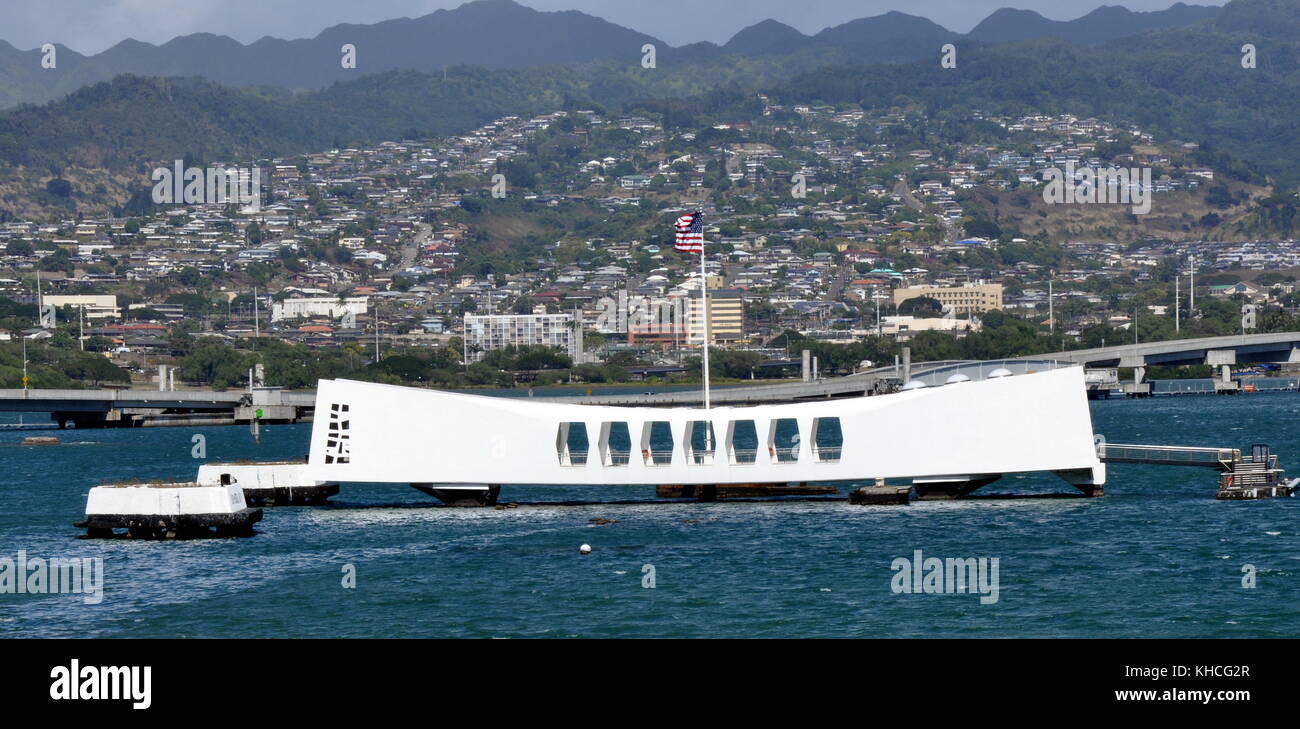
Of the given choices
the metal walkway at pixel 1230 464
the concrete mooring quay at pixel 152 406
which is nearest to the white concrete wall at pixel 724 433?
the metal walkway at pixel 1230 464

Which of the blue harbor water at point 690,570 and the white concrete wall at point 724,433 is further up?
the white concrete wall at point 724,433

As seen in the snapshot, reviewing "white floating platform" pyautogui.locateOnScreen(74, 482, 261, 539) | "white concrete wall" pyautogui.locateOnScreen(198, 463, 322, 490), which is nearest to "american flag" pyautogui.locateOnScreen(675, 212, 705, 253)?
"white concrete wall" pyautogui.locateOnScreen(198, 463, 322, 490)

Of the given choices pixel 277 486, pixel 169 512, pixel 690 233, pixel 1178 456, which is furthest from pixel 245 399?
pixel 1178 456

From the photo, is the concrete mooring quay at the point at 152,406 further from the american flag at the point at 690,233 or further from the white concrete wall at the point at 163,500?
the white concrete wall at the point at 163,500

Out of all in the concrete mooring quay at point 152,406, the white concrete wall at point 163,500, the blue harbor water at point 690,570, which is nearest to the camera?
the blue harbor water at point 690,570

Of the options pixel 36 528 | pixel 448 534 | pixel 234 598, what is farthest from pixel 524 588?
pixel 36 528
